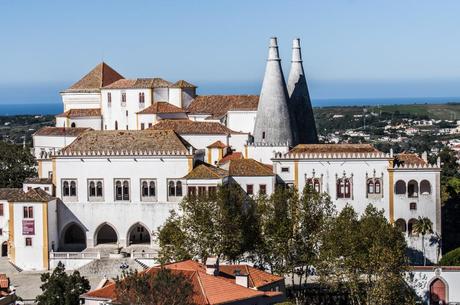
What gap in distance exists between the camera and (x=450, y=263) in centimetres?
5762

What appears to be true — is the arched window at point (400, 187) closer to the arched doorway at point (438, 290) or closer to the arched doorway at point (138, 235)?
the arched doorway at point (438, 290)

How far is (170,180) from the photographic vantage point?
64.1m

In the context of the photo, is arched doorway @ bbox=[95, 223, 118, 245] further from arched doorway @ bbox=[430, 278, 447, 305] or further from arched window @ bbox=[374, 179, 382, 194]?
arched doorway @ bbox=[430, 278, 447, 305]

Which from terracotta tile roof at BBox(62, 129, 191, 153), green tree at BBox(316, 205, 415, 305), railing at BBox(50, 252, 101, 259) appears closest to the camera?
green tree at BBox(316, 205, 415, 305)

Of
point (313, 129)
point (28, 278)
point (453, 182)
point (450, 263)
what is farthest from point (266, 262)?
point (453, 182)

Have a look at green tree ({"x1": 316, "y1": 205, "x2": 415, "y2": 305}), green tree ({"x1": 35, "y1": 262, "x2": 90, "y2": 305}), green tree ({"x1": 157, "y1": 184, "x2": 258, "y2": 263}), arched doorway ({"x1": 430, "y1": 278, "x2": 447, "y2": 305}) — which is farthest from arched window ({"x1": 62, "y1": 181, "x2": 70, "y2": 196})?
arched doorway ({"x1": 430, "y1": 278, "x2": 447, "y2": 305})

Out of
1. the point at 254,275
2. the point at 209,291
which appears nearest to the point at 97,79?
the point at 254,275

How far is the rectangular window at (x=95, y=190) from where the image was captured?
213 feet

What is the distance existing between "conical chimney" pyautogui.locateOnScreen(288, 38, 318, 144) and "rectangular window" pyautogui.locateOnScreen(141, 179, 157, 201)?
1231 cm

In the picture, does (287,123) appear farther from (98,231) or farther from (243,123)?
(98,231)

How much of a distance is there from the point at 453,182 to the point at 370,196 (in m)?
23.1

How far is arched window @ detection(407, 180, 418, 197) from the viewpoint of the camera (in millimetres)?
63125

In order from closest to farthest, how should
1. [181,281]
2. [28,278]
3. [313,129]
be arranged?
[181,281], [28,278], [313,129]

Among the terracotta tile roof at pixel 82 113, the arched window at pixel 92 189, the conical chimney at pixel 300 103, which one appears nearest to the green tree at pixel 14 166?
the terracotta tile roof at pixel 82 113
